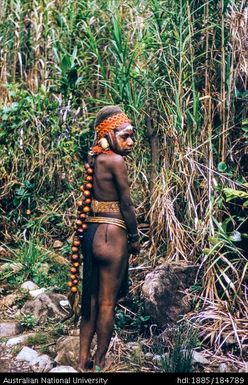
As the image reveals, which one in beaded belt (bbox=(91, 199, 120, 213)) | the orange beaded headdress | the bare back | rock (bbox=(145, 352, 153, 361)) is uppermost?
the orange beaded headdress

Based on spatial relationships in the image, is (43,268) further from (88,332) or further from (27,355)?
(88,332)

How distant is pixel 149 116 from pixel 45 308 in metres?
1.98

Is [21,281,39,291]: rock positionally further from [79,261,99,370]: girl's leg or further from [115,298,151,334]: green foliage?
[79,261,99,370]: girl's leg

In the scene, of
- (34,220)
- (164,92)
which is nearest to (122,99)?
(164,92)

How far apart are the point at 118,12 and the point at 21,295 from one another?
3172 millimetres

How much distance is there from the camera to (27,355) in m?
4.88

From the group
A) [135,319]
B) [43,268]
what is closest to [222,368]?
[135,319]

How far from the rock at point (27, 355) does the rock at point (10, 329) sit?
403 mm

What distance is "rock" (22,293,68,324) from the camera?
18.0 feet

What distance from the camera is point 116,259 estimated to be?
173 inches

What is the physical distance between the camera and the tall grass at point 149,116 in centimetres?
552

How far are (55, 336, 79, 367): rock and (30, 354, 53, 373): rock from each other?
6 cm

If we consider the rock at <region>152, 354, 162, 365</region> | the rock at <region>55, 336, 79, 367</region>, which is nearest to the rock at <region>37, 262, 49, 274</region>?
the rock at <region>55, 336, 79, 367</region>
